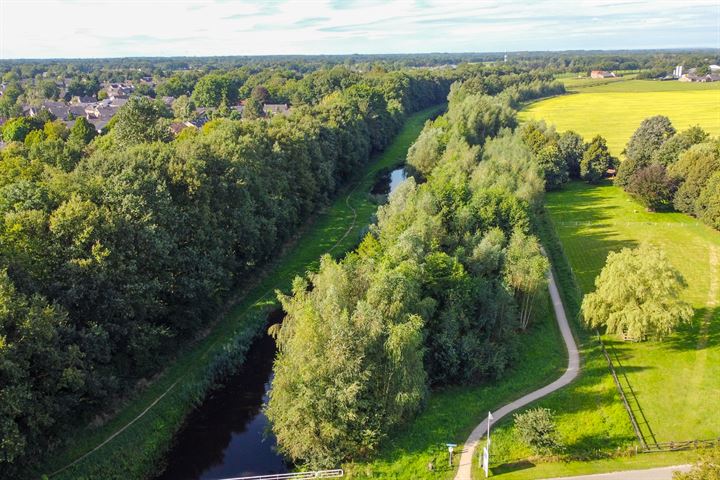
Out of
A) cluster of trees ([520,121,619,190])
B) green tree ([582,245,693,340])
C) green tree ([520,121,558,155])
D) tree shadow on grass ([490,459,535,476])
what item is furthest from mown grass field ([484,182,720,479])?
green tree ([520,121,558,155])

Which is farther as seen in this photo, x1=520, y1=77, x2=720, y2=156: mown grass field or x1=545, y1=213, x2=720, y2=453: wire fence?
x1=520, y1=77, x2=720, y2=156: mown grass field

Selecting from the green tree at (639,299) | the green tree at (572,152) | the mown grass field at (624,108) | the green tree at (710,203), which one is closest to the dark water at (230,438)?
the green tree at (639,299)

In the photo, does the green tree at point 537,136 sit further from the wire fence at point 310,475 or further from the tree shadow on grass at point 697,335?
the wire fence at point 310,475

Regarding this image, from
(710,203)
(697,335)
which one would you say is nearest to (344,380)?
(697,335)

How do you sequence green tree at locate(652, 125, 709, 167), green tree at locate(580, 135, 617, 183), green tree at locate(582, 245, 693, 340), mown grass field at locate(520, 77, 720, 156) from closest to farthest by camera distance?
green tree at locate(582, 245, 693, 340), green tree at locate(652, 125, 709, 167), green tree at locate(580, 135, 617, 183), mown grass field at locate(520, 77, 720, 156)

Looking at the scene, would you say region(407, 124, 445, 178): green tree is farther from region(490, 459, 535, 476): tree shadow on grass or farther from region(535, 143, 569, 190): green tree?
region(490, 459, 535, 476): tree shadow on grass

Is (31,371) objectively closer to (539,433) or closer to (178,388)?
(178,388)

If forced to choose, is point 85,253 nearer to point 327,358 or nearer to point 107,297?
point 107,297
